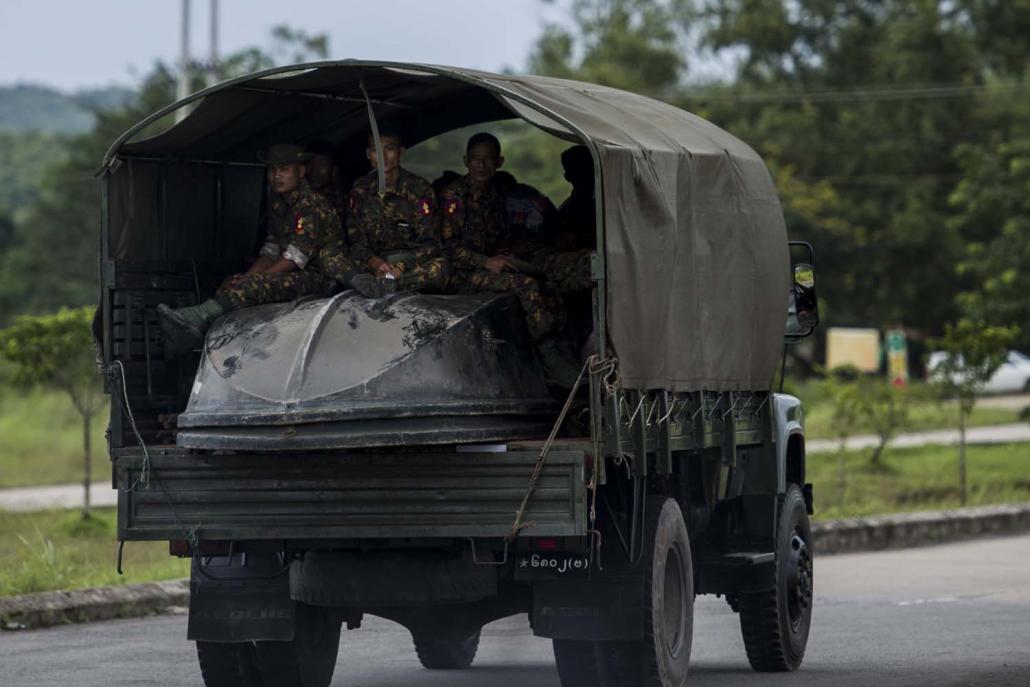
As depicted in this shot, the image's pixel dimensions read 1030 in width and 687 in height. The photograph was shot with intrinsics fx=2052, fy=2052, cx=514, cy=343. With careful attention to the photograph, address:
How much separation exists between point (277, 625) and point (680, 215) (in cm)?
260

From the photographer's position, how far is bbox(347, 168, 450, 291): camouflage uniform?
9.25 metres

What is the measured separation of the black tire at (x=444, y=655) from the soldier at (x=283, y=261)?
248 centimetres

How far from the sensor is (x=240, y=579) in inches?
349

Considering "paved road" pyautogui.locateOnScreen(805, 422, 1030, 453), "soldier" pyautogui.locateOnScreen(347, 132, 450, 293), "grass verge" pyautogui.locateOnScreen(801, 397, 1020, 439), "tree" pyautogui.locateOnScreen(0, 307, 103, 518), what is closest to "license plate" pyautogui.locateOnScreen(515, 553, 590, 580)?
"soldier" pyautogui.locateOnScreen(347, 132, 450, 293)

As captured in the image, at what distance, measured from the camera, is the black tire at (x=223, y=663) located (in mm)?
9320

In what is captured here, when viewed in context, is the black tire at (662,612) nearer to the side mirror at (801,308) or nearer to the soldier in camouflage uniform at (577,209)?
the soldier in camouflage uniform at (577,209)

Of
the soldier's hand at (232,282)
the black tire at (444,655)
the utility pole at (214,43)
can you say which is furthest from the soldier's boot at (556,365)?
the utility pole at (214,43)

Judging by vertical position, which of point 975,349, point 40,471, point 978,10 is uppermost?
point 978,10

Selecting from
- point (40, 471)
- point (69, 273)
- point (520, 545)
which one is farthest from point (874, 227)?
point (520, 545)

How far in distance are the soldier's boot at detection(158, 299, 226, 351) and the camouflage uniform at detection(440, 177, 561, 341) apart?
3.55ft

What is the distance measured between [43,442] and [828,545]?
19.5 m

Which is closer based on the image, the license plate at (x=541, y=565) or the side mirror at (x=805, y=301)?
the license plate at (x=541, y=565)

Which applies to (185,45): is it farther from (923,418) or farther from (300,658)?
(300,658)

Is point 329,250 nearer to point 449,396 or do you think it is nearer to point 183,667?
point 449,396
